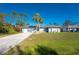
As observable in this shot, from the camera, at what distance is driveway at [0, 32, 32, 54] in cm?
844

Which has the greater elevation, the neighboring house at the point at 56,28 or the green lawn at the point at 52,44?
the neighboring house at the point at 56,28

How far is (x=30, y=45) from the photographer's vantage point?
27.6ft

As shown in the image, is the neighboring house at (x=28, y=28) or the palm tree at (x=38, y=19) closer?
the palm tree at (x=38, y=19)

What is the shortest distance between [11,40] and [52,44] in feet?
2.61

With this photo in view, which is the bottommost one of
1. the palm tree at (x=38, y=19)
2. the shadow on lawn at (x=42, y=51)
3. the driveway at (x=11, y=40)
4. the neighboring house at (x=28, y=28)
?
the shadow on lawn at (x=42, y=51)

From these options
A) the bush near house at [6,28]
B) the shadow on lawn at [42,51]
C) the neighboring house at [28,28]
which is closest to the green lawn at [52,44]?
the shadow on lawn at [42,51]

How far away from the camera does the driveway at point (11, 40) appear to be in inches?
332

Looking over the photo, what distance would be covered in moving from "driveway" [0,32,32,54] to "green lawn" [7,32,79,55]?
92mm

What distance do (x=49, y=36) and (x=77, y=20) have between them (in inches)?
24.4

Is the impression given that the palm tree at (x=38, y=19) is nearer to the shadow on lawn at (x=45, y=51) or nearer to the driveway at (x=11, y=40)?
the driveway at (x=11, y=40)

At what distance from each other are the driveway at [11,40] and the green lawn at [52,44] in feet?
0.30

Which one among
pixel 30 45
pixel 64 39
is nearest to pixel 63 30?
pixel 64 39

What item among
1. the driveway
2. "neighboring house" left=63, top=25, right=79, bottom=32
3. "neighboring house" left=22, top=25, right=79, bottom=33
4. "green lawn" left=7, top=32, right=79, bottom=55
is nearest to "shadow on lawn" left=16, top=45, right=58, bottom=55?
"green lawn" left=7, top=32, right=79, bottom=55

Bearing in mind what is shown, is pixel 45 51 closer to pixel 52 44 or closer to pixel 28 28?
pixel 52 44
